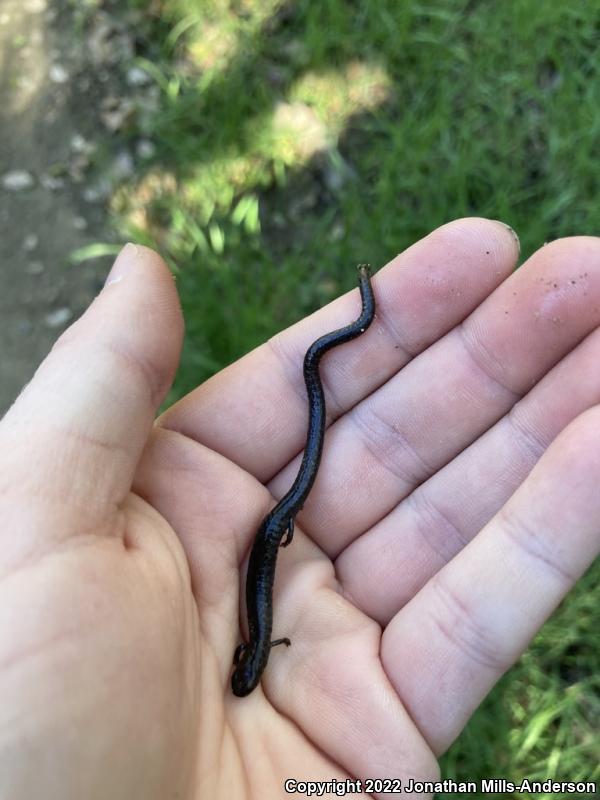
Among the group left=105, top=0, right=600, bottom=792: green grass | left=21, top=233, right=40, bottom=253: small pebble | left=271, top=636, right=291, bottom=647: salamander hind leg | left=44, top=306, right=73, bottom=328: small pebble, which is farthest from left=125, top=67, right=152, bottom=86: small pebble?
left=271, top=636, right=291, bottom=647: salamander hind leg

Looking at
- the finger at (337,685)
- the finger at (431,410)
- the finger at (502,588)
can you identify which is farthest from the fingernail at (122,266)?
the finger at (502,588)

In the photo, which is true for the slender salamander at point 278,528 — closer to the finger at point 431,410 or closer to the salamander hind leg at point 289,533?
the salamander hind leg at point 289,533

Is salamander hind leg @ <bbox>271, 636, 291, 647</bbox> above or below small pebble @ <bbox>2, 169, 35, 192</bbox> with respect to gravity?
below

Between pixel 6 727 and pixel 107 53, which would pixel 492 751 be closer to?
pixel 6 727

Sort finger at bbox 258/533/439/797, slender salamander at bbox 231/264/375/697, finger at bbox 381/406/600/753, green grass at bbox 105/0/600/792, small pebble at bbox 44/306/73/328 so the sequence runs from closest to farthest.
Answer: finger at bbox 381/406/600/753
finger at bbox 258/533/439/797
slender salamander at bbox 231/264/375/697
green grass at bbox 105/0/600/792
small pebble at bbox 44/306/73/328

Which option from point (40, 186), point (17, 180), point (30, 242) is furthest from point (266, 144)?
point (17, 180)

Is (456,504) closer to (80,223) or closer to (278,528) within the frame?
(278,528)

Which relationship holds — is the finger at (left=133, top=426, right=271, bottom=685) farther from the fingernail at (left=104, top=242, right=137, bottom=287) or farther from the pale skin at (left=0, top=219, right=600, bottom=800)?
the fingernail at (left=104, top=242, right=137, bottom=287)
